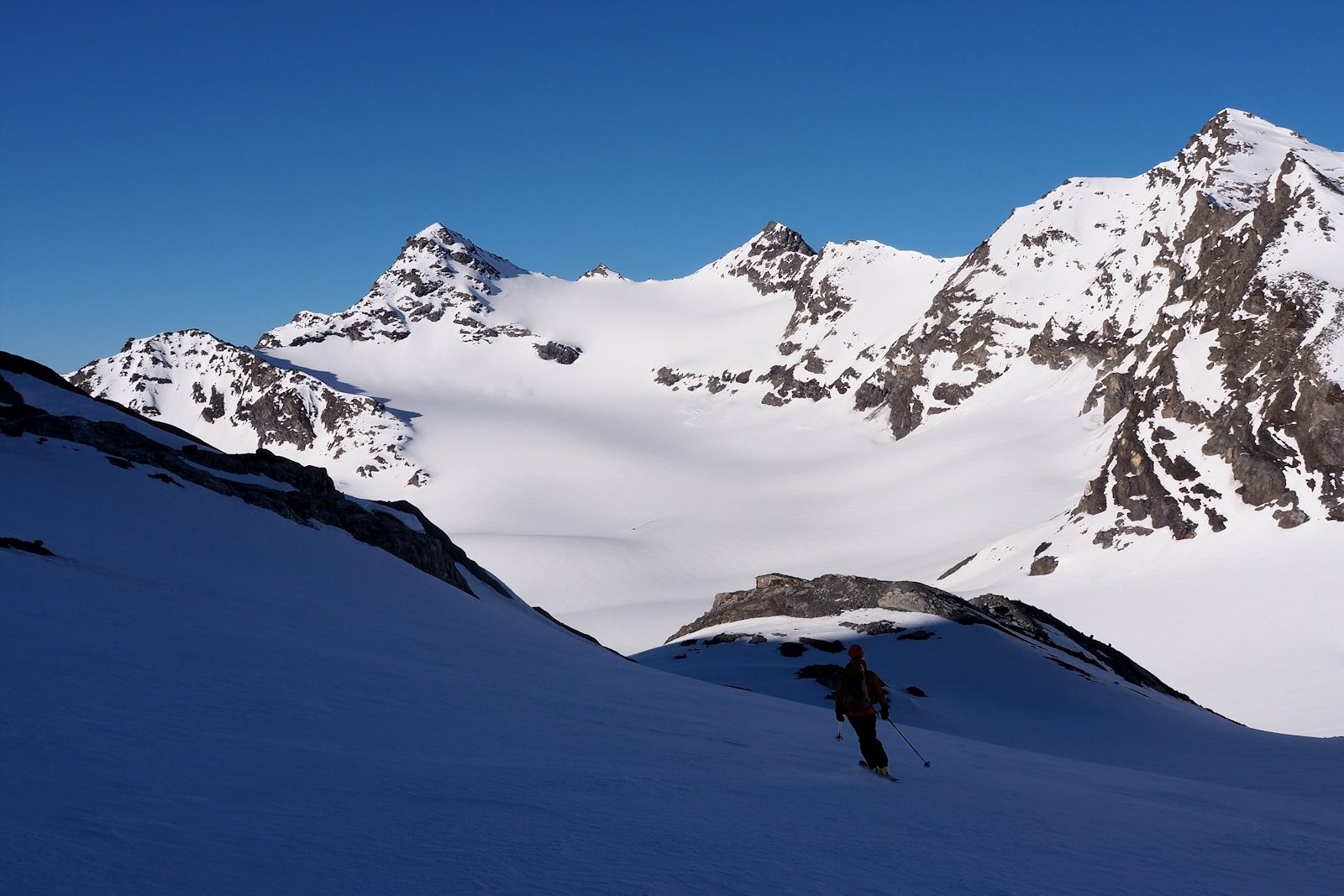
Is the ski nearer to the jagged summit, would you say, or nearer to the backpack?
the backpack

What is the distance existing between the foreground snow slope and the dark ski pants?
35cm

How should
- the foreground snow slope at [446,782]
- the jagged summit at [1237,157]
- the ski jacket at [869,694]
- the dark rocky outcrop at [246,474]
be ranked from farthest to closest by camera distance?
1. the jagged summit at [1237,157]
2. the dark rocky outcrop at [246,474]
3. the ski jacket at [869,694]
4. the foreground snow slope at [446,782]

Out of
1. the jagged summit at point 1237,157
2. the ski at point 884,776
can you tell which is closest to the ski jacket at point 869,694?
the ski at point 884,776

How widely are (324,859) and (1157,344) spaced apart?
332 feet

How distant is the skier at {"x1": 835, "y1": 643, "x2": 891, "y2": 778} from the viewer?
1201 centimetres

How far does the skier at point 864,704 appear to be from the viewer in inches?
473

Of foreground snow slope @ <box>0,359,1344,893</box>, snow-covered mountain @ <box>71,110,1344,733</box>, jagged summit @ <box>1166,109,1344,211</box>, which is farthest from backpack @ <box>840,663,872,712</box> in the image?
jagged summit @ <box>1166,109,1344,211</box>

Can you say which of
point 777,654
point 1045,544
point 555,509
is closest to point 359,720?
point 777,654

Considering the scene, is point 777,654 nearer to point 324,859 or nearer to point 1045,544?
point 324,859

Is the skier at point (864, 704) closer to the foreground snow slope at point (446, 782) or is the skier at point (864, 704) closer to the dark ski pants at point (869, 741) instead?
the dark ski pants at point (869, 741)

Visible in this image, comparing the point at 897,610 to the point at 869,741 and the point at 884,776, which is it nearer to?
the point at 884,776

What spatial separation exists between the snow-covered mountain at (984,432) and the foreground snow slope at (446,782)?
35768 millimetres

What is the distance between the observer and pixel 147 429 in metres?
33.0

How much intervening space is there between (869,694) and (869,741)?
1.84ft
